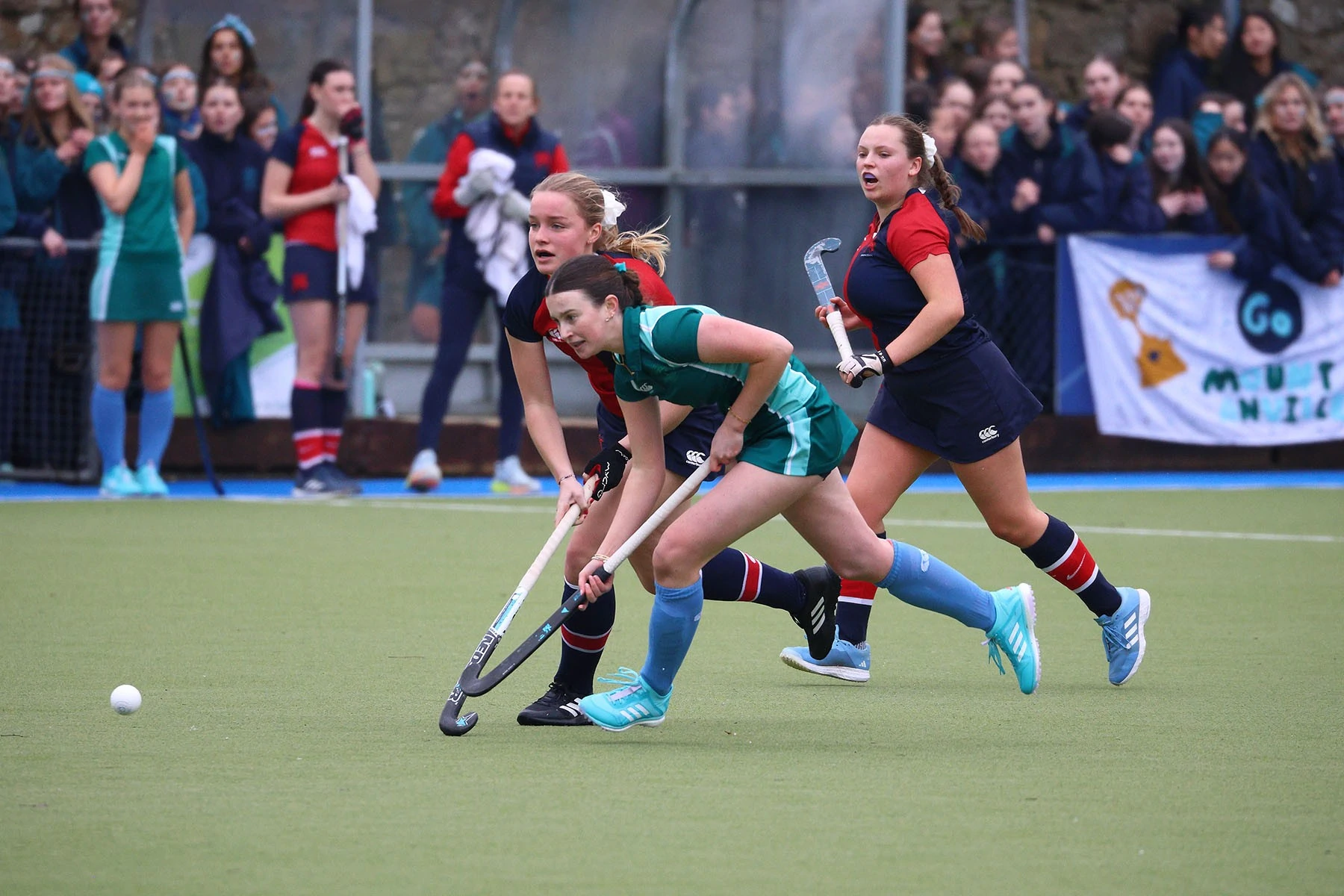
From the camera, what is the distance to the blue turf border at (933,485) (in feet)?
30.5

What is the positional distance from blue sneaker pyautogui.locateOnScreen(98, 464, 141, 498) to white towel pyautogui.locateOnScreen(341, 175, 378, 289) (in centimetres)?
139

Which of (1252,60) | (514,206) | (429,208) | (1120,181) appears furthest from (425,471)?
(1252,60)

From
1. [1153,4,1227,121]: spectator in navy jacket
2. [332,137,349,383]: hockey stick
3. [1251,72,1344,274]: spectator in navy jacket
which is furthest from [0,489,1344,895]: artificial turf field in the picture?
[1153,4,1227,121]: spectator in navy jacket

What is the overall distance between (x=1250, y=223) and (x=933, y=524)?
140 inches

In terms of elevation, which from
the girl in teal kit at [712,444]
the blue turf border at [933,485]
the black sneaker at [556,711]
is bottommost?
the blue turf border at [933,485]

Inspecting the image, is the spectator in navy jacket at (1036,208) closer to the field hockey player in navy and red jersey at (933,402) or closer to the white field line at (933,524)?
the white field line at (933,524)

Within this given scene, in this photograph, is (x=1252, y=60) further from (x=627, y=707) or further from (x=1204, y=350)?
(x=627, y=707)

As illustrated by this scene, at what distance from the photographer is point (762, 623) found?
5922 mm

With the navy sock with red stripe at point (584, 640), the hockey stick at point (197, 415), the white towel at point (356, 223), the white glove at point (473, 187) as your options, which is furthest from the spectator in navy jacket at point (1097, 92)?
the navy sock with red stripe at point (584, 640)

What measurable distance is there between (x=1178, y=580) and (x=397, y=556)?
9.36 ft

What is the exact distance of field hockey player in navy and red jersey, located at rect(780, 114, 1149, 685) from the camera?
→ 484 centimetres

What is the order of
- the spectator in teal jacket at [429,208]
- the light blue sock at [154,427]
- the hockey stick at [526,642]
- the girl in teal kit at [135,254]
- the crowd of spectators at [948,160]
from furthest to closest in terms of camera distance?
1. the spectator in teal jacket at [429,208]
2. the crowd of spectators at [948,160]
3. the light blue sock at [154,427]
4. the girl in teal kit at [135,254]
5. the hockey stick at [526,642]

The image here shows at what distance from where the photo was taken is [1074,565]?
4977mm

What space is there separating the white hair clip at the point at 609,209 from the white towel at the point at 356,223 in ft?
15.9
